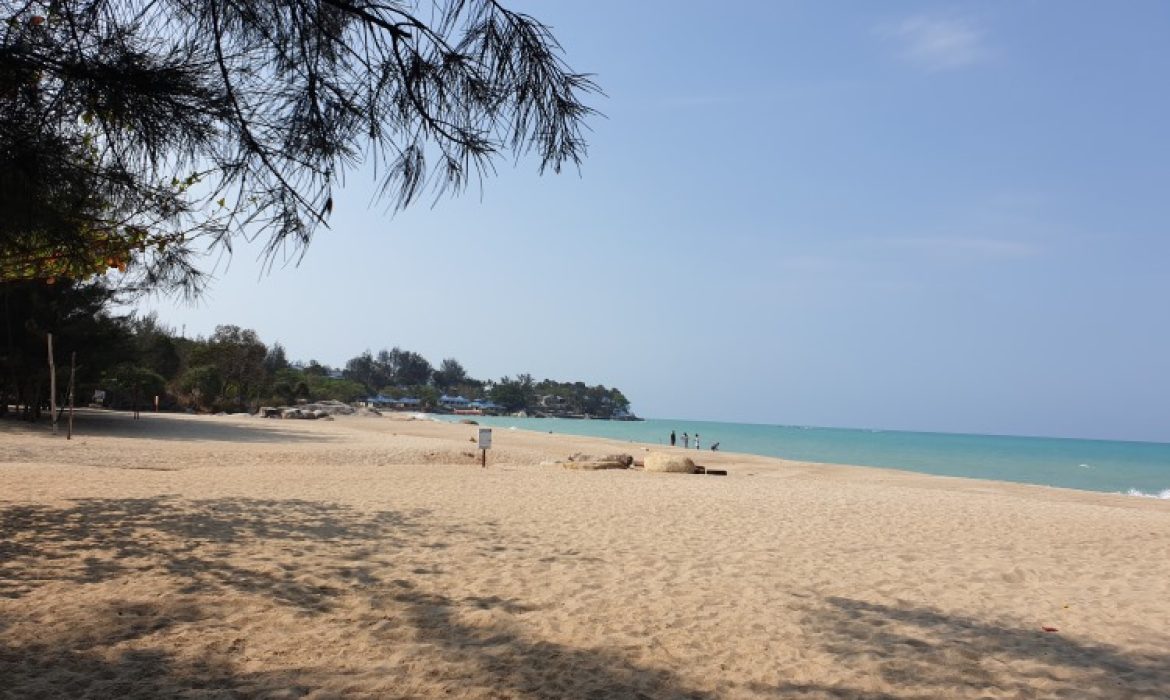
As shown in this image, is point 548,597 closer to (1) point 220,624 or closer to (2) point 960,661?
(1) point 220,624

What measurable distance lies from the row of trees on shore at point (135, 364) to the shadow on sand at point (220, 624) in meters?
4.67

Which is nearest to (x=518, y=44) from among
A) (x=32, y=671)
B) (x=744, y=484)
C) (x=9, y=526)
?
(x=32, y=671)

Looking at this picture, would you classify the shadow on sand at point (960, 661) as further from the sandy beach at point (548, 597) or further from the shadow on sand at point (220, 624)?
the shadow on sand at point (220, 624)

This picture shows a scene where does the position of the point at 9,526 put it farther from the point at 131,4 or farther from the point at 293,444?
the point at 293,444

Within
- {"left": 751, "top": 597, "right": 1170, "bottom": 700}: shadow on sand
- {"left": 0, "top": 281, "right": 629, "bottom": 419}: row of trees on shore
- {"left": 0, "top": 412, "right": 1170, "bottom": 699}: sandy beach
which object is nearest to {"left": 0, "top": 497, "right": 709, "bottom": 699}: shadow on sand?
{"left": 0, "top": 412, "right": 1170, "bottom": 699}: sandy beach

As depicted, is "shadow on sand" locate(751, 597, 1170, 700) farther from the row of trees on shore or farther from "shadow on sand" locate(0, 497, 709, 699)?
the row of trees on shore

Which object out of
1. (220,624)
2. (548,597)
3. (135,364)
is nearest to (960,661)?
(548,597)

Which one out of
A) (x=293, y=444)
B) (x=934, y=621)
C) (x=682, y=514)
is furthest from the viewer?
(x=293, y=444)

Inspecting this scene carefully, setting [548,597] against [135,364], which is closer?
[548,597]

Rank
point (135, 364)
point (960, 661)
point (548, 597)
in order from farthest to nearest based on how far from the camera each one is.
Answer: point (135, 364) → point (548, 597) → point (960, 661)

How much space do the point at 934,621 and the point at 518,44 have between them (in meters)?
4.82

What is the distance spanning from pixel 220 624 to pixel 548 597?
7.28 ft

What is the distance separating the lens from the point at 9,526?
A: 24.0ft

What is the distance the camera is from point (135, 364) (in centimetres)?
3131
